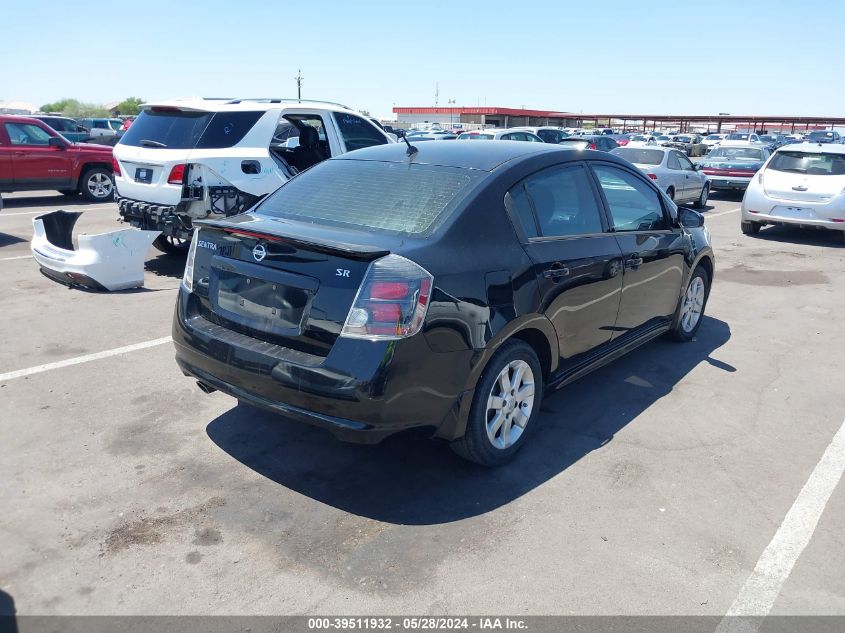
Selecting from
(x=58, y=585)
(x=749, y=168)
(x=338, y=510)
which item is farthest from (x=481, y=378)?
(x=749, y=168)

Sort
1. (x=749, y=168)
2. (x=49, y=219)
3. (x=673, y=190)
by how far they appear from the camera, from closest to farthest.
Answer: (x=49, y=219), (x=673, y=190), (x=749, y=168)

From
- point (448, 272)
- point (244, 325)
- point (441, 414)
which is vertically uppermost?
point (448, 272)

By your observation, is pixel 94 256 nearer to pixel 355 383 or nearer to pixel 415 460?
pixel 415 460

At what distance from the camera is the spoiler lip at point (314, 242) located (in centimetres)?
353

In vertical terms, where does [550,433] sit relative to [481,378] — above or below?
below

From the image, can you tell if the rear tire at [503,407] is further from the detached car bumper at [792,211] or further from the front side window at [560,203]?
the detached car bumper at [792,211]

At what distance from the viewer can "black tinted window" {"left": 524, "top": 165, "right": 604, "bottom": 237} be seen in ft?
14.5

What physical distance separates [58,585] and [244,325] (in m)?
1.46

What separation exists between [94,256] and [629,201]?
5.32 meters

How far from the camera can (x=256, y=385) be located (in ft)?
12.1

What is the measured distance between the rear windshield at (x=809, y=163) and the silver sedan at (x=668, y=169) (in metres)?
2.31

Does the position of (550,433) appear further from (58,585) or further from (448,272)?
(58,585)

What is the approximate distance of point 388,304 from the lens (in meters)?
3.45

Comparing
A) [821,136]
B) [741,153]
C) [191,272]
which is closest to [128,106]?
[821,136]
